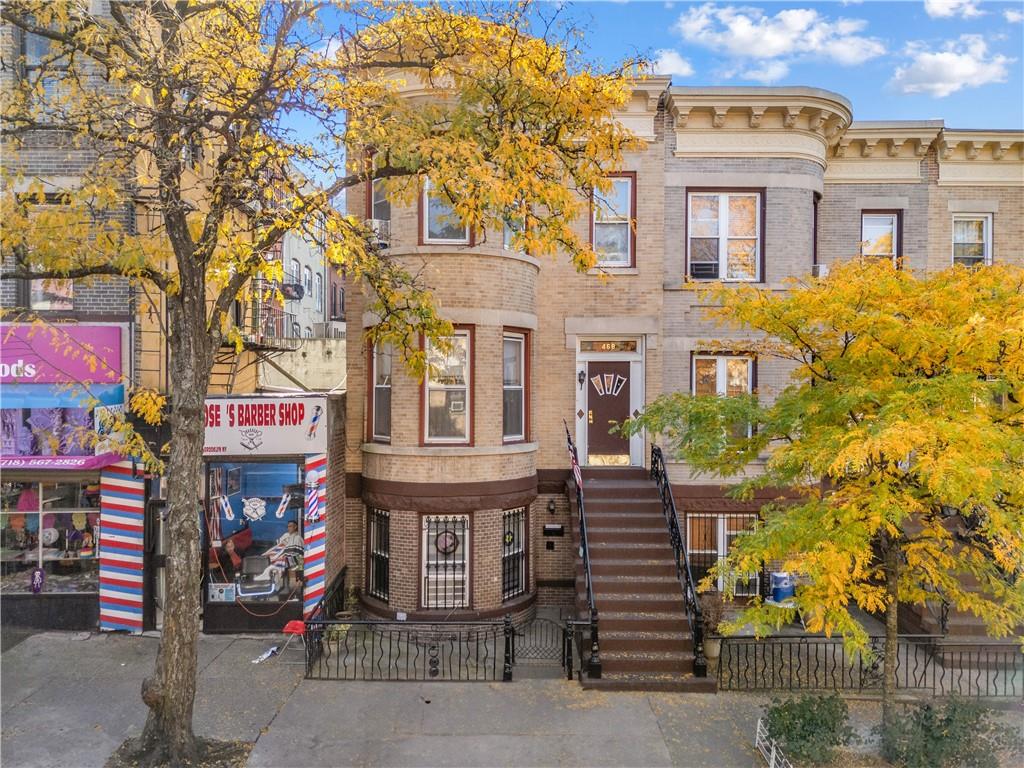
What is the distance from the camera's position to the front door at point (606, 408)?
14094 millimetres

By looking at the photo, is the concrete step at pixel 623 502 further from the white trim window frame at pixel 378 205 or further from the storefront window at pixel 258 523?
the white trim window frame at pixel 378 205

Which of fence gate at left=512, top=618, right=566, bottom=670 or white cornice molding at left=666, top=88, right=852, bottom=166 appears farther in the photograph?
white cornice molding at left=666, top=88, right=852, bottom=166

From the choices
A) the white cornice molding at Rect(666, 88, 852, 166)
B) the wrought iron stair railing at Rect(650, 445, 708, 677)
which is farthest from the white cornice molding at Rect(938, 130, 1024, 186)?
the wrought iron stair railing at Rect(650, 445, 708, 677)

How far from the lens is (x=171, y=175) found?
27.1 ft

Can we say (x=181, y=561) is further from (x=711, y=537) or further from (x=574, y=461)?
(x=711, y=537)

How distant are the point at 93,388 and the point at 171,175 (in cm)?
472

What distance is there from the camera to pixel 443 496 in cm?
1206

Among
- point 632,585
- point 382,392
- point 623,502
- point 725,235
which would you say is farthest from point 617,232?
point 632,585

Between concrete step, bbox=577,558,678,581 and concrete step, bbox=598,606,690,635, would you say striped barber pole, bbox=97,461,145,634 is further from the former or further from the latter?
concrete step, bbox=598,606,690,635

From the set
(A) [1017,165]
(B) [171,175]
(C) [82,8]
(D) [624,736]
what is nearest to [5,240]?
(B) [171,175]

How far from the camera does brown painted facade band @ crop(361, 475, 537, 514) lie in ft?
39.6

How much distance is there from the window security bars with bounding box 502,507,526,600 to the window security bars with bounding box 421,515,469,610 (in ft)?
2.54

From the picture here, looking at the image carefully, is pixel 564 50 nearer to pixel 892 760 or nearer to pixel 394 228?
pixel 394 228

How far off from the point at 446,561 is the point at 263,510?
10.5 feet
